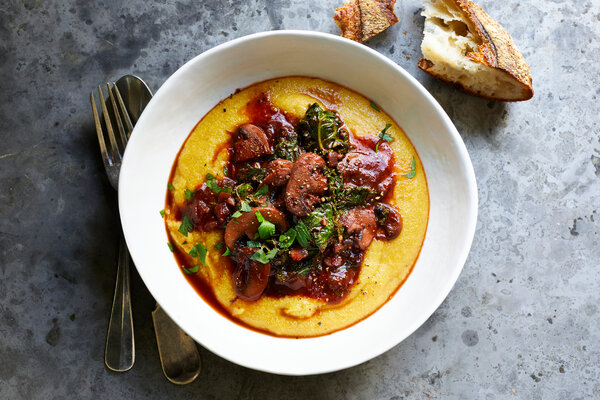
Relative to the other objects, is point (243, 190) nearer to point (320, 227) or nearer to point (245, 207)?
point (245, 207)

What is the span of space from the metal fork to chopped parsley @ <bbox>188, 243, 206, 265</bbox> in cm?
63

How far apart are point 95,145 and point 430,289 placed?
9.74 ft

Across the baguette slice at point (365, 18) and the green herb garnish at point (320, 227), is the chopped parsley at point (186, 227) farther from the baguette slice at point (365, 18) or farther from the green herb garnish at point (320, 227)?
the baguette slice at point (365, 18)

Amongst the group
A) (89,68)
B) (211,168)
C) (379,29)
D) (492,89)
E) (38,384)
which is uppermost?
(379,29)

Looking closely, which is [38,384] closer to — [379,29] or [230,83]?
[230,83]

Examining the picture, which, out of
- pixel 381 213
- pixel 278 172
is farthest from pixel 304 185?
pixel 381 213

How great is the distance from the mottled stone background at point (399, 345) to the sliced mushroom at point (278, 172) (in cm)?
131

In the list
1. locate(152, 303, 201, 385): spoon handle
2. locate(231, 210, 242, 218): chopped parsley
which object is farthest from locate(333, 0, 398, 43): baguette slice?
locate(152, 303, 201, 385): spoon handle

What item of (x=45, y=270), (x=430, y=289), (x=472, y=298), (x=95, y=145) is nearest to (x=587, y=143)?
(x=472, y=298)

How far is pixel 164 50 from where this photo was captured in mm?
4344

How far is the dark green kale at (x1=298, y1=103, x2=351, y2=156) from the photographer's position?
389 cm

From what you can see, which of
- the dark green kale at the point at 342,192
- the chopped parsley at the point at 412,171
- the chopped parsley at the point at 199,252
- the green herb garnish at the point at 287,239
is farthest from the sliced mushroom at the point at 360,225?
the chopped parsley at the point at 199,252

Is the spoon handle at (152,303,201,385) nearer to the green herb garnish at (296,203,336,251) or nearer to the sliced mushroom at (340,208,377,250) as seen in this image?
the green herb garnish at (296,203,336,251)

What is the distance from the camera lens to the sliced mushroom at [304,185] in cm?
371
